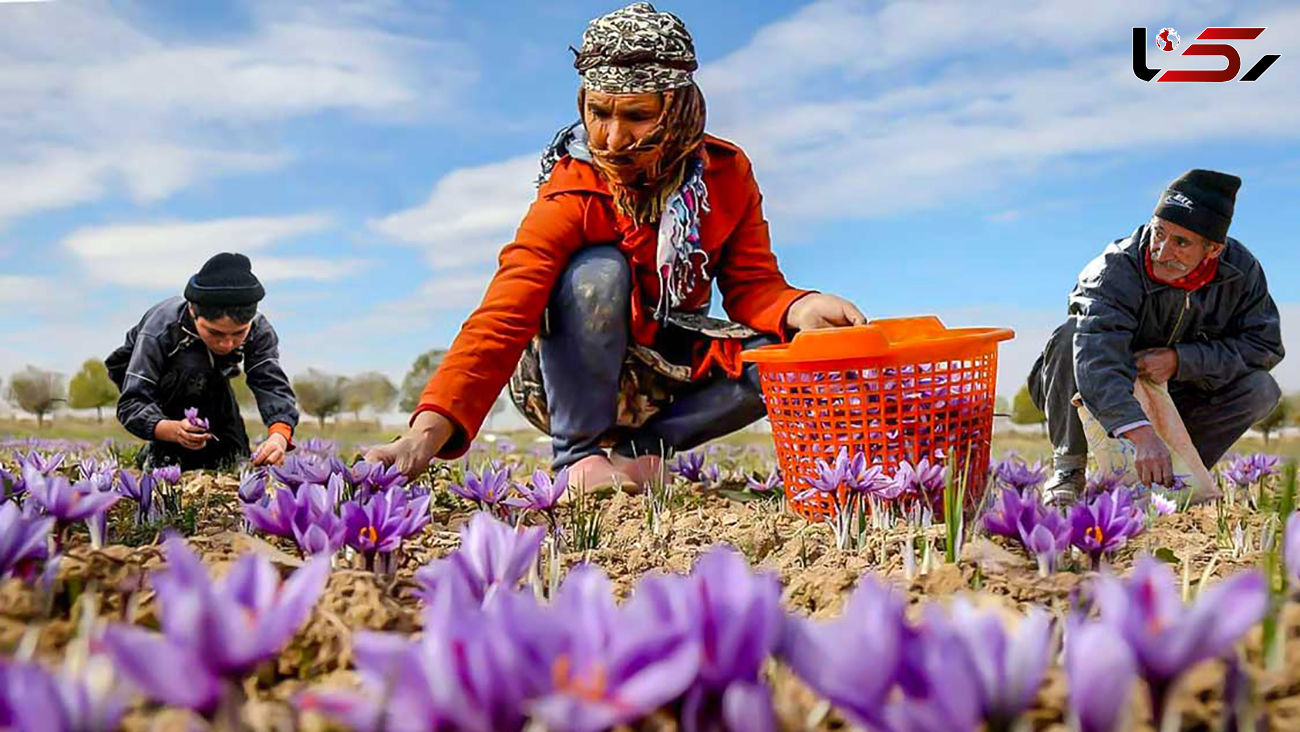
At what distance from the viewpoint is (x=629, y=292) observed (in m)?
3.48

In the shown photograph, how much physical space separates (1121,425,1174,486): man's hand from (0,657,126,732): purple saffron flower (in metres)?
3.29

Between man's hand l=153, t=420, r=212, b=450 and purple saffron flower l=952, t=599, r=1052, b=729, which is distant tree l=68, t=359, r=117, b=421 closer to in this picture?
man's hand l=153, t=420, r=212, b=450

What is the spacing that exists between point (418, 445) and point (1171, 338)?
2.59 metres

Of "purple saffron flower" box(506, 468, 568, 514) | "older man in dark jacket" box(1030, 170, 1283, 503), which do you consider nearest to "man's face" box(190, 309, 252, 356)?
"purple saffron flower" box(506, 468, 568, 514)

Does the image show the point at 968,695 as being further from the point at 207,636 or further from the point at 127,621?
the point at 127,621

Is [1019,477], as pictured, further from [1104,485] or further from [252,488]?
[252,488]

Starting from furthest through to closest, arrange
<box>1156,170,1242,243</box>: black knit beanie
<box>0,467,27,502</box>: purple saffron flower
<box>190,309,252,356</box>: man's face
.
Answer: <box>190,309,252,356</box>: man's face
<box>1156,170,1242,243</box>: black knit beanie
<box>0,467,27,502</box>: purple saffron flower

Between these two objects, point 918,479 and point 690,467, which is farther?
point 690,467

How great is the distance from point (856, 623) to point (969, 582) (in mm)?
897

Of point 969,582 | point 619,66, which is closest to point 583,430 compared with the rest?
point 619,66

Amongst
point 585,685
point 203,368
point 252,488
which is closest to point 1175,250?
point 252,488

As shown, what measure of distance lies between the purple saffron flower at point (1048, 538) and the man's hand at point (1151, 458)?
1.90 m

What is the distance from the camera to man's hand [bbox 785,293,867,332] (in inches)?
127

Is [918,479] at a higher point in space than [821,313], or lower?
lower
